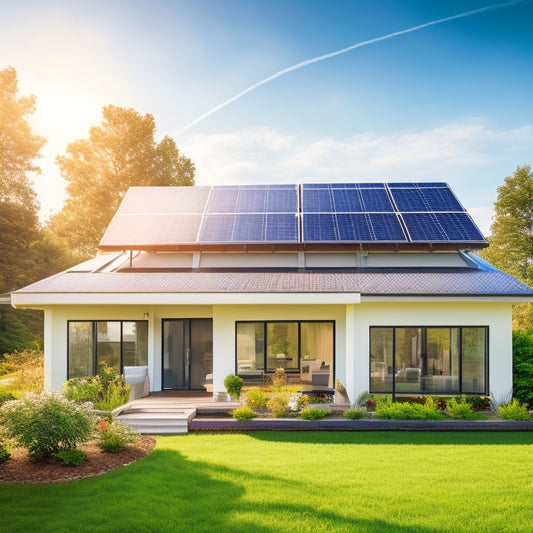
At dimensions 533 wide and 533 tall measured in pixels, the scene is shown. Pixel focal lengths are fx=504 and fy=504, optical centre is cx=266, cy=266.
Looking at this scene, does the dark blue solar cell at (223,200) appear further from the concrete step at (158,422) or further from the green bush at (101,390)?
the concrete step at (158,422)

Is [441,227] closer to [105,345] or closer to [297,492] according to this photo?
[105,345]

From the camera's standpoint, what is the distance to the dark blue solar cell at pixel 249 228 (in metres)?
18.2

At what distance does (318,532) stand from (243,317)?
9.44 metres

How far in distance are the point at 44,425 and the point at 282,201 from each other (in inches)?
527

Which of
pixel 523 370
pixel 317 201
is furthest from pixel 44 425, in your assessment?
pixel 317 201

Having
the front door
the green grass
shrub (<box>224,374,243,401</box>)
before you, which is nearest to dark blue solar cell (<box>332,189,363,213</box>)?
the front door

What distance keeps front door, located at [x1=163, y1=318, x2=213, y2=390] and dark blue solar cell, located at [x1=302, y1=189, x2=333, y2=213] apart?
244 inches

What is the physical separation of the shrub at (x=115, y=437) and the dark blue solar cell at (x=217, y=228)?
8514 millimetres

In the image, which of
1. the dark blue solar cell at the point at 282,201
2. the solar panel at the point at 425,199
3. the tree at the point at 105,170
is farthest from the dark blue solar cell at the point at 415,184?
the tree at the point at 105,170

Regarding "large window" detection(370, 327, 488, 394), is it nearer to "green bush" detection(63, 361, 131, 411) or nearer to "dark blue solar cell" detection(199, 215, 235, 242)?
"dark blue solar cell" detection(199, 215, 235, 242)

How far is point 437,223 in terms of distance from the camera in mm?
18703

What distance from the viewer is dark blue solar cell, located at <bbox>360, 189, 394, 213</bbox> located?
65.0 feet

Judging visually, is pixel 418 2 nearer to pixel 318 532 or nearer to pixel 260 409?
pixel 260 409

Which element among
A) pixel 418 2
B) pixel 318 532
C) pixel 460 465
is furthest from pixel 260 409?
pixel 418 2
